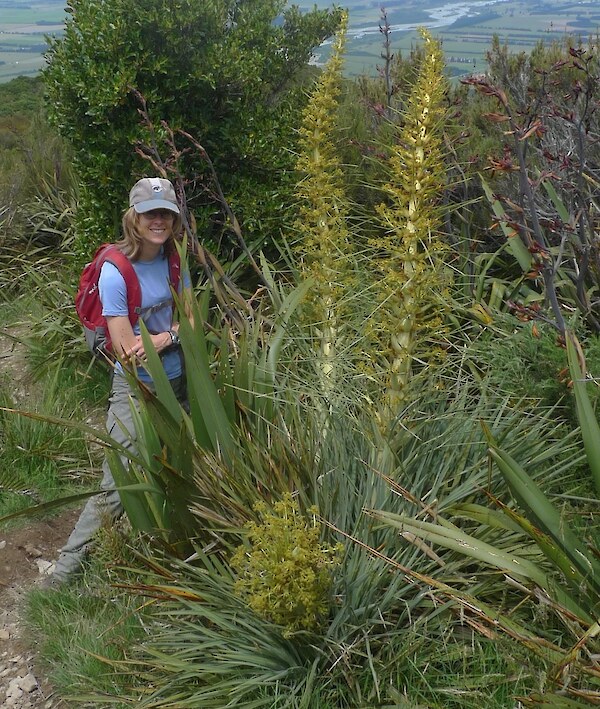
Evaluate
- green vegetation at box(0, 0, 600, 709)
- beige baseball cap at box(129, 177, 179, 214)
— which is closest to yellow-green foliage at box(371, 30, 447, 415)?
green vegetation at box(0, 0, 600, 709)

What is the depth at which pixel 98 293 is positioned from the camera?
148 inches

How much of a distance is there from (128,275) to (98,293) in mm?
219

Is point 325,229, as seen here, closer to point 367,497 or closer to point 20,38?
point 367,497

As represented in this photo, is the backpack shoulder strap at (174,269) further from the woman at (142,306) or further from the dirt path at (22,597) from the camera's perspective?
the dirt path at (22,597)

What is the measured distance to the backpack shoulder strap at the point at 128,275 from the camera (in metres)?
3.64

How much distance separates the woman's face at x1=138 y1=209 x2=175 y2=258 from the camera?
3.65m

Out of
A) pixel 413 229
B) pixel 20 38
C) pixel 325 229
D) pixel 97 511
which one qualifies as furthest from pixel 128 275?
pixel 20 38

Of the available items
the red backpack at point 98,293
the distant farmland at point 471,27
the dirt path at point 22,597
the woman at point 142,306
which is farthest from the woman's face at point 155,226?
the distant farmland at point 471,27

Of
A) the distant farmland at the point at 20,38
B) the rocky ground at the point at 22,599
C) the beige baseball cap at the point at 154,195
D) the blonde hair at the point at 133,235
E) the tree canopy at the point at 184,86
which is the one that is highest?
the distant farmland at the point at 20,38

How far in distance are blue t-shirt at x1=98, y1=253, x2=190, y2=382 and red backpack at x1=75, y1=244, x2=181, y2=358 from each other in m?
0.03

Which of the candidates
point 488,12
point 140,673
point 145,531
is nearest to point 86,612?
point 145,531

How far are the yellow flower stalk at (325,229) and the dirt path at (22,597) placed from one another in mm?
1652

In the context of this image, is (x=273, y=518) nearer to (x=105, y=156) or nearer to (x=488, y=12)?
(x=105, y=156)

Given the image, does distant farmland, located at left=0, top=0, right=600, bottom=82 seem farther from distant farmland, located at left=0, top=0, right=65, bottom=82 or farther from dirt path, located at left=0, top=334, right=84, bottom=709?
distant farmland, located at left=0, top=0, right=65, bottom=82
